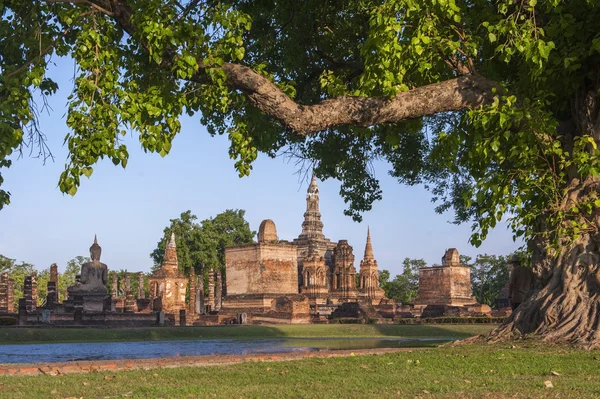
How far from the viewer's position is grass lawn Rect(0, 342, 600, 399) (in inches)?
234

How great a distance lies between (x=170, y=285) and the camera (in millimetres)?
41156

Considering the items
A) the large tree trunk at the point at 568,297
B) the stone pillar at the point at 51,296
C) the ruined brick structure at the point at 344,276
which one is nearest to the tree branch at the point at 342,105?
the large tree trunk at the point at 568,297

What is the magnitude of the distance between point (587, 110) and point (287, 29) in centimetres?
606

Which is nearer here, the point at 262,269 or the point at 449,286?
the point at 262,269

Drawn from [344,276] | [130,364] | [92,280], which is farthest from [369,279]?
[130,364]

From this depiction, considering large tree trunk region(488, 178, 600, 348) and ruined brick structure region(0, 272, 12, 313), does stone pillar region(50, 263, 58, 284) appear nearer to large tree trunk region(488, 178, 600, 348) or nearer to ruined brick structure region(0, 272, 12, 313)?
ruined brick structure region(0, 272, 12, 313)

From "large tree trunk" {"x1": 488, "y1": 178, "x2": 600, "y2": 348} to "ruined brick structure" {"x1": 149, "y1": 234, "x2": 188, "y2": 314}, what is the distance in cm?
3076

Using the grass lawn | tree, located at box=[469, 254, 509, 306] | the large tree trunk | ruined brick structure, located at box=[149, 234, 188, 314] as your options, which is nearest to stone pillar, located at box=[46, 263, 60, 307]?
ruined brick structure, located at box=[149, 234, 188, 314]

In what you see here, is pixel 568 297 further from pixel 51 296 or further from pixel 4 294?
pixel 4 294

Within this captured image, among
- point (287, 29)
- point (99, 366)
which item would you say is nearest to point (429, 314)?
point (287, 29)

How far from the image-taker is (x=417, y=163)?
17172 mm

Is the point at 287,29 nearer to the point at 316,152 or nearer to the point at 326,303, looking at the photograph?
the point at 316,152

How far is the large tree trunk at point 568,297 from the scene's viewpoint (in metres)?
9.83

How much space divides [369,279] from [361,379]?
148 feet
